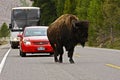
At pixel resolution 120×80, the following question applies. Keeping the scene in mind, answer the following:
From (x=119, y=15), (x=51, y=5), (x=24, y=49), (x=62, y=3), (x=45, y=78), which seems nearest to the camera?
(x=45, y=78)

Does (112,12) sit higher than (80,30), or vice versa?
(80,30)

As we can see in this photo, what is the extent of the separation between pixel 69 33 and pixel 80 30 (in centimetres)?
82

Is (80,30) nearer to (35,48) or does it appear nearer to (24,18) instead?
(35,48)

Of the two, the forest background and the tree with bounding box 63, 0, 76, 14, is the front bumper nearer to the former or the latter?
the forest background

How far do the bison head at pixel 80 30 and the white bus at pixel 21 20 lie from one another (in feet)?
88.0

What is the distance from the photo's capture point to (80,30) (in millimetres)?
19844

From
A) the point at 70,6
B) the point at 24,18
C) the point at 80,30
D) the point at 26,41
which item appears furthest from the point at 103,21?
the point at 80,30

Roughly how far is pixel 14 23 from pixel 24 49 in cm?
2094

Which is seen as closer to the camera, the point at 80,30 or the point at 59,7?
the point at 80,30

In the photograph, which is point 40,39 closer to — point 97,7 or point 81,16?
point 97,7

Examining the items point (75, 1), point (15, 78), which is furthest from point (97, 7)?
point (15, 78)

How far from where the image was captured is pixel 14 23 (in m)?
47.7

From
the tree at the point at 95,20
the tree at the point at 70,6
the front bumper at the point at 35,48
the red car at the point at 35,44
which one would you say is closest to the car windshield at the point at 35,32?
the red car at the point at 35,44

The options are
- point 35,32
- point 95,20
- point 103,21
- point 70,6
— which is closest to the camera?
point 35,32
